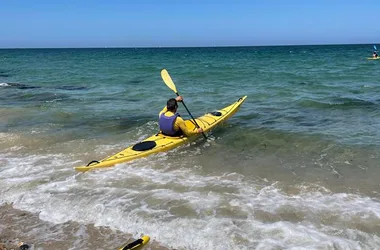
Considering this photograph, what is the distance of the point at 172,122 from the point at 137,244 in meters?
4.12

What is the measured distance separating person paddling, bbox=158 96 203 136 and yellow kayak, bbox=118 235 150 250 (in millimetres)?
3948

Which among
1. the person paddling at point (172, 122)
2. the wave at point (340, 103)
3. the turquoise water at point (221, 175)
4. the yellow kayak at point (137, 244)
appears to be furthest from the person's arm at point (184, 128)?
the wave at point (340, 103)

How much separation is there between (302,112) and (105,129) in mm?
5706

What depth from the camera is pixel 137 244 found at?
4043 mm

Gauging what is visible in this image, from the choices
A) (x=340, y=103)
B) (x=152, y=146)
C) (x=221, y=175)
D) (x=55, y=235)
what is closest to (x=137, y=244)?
(x=55, y=235)

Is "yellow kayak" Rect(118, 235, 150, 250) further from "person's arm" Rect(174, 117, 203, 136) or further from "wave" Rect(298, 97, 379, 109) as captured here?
"wave" Rect(298, 97, 379, 109)

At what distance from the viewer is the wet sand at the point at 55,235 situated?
4250 millimetres

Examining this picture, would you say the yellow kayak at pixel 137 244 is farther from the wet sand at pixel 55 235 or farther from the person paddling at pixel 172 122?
the person paddling at pixel 172 122

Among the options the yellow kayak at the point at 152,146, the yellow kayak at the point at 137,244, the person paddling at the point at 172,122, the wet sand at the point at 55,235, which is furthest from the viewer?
the person paddling at the point at 172,122

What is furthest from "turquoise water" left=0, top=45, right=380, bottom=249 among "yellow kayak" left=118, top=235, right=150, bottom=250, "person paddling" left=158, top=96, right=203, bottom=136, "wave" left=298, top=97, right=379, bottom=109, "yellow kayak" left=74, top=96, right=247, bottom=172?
"person paddling" left=158, top=96, right=203, bottom=136

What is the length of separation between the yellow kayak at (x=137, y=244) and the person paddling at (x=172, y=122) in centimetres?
395

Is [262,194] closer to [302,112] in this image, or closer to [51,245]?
[51,245]

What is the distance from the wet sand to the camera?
4250mm

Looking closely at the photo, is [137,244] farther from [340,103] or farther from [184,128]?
[340,103]
